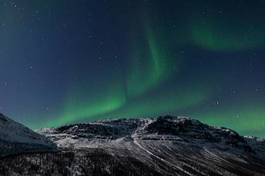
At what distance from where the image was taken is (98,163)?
107938mm

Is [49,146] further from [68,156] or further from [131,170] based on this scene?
[131,170]

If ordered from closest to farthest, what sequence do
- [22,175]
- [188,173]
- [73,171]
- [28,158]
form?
[22,175], [73,171], [28,158], [188,173]

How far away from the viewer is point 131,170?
344 feet

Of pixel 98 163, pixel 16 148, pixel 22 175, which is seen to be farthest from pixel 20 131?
pixel 22 175

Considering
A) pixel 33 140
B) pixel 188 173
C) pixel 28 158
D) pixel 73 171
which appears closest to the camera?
pixel 73 171

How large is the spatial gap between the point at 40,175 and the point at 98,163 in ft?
92.7

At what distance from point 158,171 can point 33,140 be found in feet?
181

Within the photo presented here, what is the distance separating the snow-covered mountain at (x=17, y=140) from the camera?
114 meters

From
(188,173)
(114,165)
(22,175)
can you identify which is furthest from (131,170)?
(22,175)

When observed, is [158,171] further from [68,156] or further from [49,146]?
[49,146]

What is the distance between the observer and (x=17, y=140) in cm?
12744

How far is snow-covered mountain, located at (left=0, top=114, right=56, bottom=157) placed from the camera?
4485 inches

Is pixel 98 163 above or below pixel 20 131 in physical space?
below

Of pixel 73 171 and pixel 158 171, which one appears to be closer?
pixel 73 171
